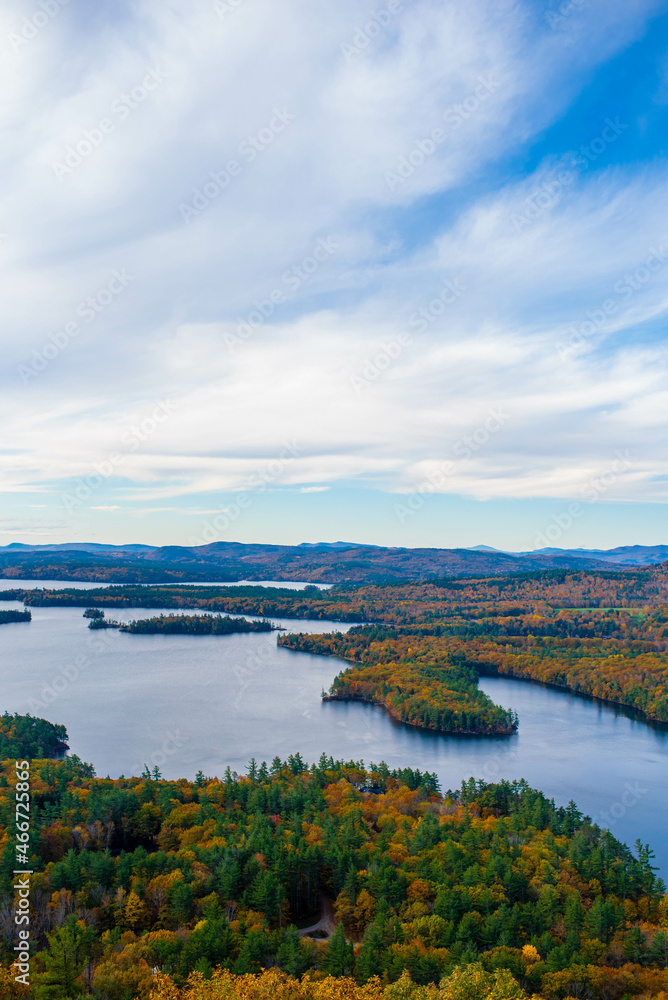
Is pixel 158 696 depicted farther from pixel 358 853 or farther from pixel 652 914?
pixel 652 914

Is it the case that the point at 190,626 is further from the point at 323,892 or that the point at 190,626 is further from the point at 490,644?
the point at 323,892

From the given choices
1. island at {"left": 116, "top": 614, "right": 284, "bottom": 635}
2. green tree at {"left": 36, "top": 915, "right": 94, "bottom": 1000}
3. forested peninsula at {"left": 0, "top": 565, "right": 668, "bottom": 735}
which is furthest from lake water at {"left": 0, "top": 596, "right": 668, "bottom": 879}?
green tree at {"left": 36, "top": 915, "right": 94, "bottom": 1000}

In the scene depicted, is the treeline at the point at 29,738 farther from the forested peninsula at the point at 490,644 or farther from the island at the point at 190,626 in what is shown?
the island at the point at 190,626

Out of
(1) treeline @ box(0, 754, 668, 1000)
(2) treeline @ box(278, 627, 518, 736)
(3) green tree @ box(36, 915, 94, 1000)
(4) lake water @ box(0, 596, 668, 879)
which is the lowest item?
(4) lake water @ box(0, 596, 668, 879)

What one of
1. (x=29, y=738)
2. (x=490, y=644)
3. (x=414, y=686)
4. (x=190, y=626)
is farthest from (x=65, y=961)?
(x=190, y=626)

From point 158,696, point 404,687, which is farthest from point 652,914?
point 158,696

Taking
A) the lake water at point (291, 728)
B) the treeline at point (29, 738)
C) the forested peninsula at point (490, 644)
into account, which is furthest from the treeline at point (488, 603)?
the treeline at point (29, 738)

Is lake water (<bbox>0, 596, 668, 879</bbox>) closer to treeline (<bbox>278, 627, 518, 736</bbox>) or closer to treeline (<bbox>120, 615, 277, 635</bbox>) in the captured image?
treeline (<bbox>278, 627, 518, 736</bbox>)
